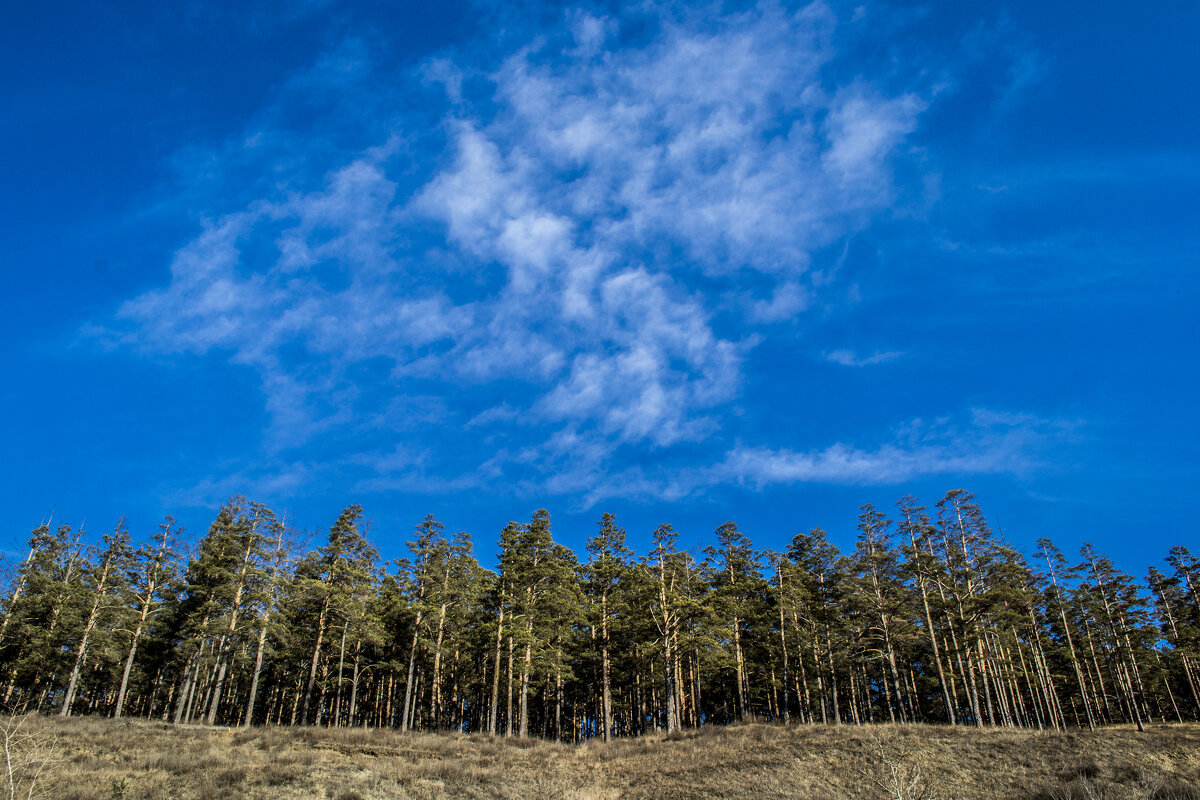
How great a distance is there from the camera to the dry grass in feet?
68.3

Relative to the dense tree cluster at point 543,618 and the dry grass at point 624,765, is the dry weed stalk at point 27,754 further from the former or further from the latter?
the dense tree cluster at point 543,618

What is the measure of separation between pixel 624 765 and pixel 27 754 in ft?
72.5

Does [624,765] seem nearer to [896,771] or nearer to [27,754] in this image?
[896,771]

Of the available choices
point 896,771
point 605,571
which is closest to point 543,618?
point 605,571

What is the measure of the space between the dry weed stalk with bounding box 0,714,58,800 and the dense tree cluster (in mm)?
11575

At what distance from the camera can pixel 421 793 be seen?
21.7 m

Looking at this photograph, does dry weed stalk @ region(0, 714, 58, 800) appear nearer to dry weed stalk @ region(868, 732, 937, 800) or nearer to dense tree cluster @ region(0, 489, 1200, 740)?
dense tree cluster @ region(0, 489, 1200, 740)

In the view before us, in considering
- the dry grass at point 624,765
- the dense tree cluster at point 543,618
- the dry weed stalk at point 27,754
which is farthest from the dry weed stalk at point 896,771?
the dry weed stalk at point 27,754

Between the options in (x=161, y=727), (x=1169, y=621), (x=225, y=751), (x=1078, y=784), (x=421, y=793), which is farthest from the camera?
(x=1169, y=621)

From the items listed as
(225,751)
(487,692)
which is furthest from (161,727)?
(487,692)

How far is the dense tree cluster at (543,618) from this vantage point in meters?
36.3

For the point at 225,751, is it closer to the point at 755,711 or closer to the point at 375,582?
the point at 375,582

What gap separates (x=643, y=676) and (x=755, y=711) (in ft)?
62.6

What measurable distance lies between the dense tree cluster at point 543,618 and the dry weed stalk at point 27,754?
11575mm
